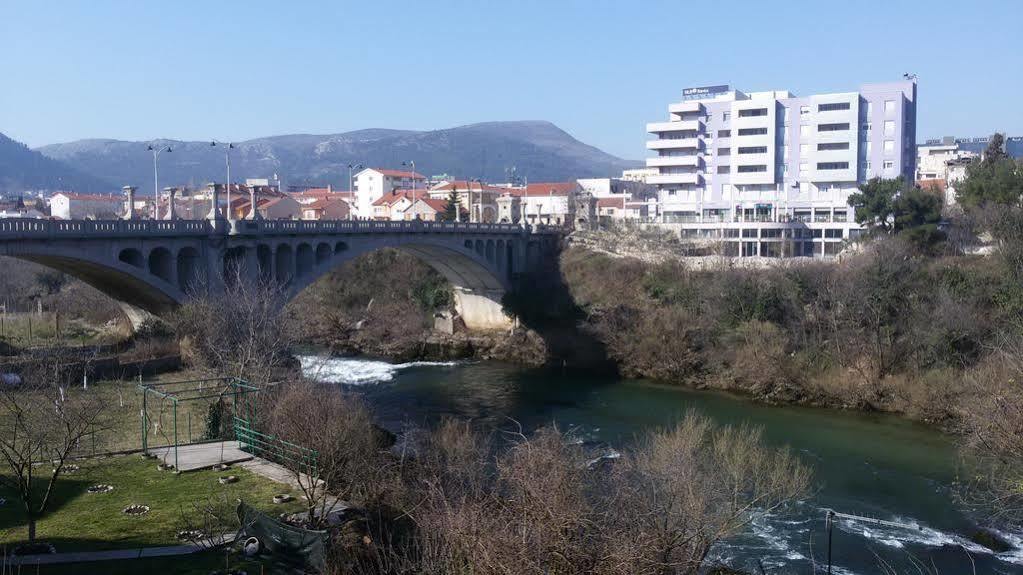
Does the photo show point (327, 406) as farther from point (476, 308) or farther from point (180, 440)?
point (476, 308)

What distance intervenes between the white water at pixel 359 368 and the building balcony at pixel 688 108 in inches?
1339

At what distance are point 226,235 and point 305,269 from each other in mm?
5523

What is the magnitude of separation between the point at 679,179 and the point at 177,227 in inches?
1892

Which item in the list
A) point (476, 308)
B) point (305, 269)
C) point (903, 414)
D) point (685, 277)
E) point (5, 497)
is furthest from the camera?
point (476, 308)

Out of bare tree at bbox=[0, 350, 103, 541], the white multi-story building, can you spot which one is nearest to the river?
bare tree at bbox=[0, 350, 103, 541]

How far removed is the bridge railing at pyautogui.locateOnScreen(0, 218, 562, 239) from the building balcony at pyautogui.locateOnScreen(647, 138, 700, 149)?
27553 millimetres

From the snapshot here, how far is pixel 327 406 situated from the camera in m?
19.8

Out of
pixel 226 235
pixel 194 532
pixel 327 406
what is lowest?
pixel 194 532

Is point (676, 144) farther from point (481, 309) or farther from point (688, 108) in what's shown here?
point (481, 309)

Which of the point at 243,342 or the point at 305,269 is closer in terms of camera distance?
the point at 243,342

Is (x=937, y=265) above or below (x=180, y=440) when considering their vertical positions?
above

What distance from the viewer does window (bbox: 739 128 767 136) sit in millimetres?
68250

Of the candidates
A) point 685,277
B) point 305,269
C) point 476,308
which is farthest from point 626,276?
point 305,269

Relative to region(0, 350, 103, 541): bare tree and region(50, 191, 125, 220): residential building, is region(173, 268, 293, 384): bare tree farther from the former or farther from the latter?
region(50, 191, 125, 220): residential building
